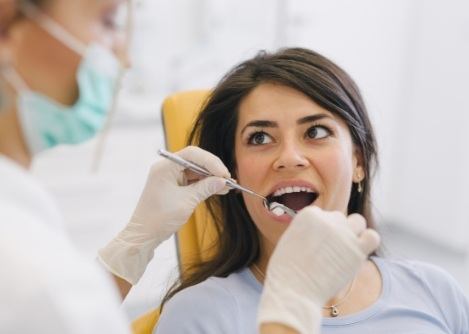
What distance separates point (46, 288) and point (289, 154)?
721 mm

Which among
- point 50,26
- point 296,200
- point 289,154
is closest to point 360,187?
point 296,200

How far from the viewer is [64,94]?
940mm

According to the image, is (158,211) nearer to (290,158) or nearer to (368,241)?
(290,158)

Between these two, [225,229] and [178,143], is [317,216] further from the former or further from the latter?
[178,143]

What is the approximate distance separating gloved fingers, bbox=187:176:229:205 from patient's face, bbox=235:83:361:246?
0.06 m

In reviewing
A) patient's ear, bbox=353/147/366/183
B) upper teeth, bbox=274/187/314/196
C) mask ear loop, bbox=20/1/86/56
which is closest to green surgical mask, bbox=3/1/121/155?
mask ear loop, bbox=20/1/86/56

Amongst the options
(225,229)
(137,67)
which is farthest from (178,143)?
(137,67)

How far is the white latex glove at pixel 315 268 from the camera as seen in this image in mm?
946

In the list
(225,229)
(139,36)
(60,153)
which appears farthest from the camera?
(139,36)

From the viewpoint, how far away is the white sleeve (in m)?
0.64

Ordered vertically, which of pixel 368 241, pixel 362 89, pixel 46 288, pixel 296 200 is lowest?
pixel 362 89

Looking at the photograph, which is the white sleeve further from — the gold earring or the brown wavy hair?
the gold earring

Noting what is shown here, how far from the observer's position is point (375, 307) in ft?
4.40

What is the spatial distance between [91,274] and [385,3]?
3.44 m
